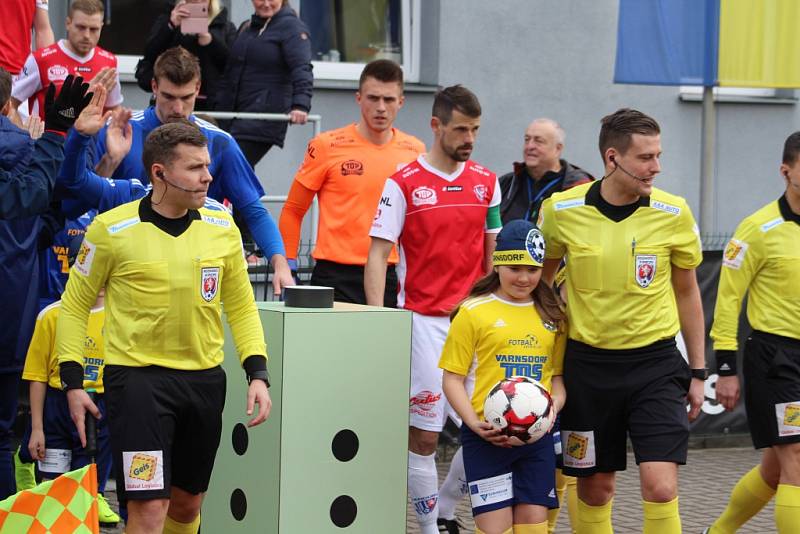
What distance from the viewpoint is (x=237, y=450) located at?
6.97 metres

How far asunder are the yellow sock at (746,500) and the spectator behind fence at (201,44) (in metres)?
4.99

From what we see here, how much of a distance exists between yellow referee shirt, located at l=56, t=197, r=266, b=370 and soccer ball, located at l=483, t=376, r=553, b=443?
4.21 feet

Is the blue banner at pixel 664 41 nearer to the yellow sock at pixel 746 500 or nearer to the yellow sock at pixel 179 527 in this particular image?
the yellow sock at pixel 746 500

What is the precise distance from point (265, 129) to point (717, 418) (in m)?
Answer: 4.36

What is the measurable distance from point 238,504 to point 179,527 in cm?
68

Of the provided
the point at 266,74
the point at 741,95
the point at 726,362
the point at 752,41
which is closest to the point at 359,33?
the point at 266,74

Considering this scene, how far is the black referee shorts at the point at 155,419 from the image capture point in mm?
5824

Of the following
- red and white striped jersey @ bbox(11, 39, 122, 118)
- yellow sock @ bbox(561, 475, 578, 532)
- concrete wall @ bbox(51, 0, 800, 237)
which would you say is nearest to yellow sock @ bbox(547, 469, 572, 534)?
yellow sock @ bbox(561, 475, 578, 532)

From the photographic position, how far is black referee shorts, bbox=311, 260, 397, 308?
324 inches

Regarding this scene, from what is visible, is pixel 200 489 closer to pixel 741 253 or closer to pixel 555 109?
pixel 741 253

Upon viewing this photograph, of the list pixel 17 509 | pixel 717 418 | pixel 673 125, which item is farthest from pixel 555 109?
pixel 17 509

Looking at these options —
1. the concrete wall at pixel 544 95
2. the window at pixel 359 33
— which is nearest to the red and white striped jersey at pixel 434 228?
the concrete wall at pixel 544 95

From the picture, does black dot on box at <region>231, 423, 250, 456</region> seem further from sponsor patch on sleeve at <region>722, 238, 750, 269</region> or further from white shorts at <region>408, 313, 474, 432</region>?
sponsor patch on sleeve at <region>722, 238, 750, 269</region>

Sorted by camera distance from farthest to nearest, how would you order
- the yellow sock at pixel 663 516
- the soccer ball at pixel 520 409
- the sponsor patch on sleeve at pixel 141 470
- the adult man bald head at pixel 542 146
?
1. the adult man bald head at pixel 542 146
2. the yellow sock at pixel 663 516
3. the soccer ball at pixel 520 409
4. the sponsor patch on sleeve at pixel 141 470
